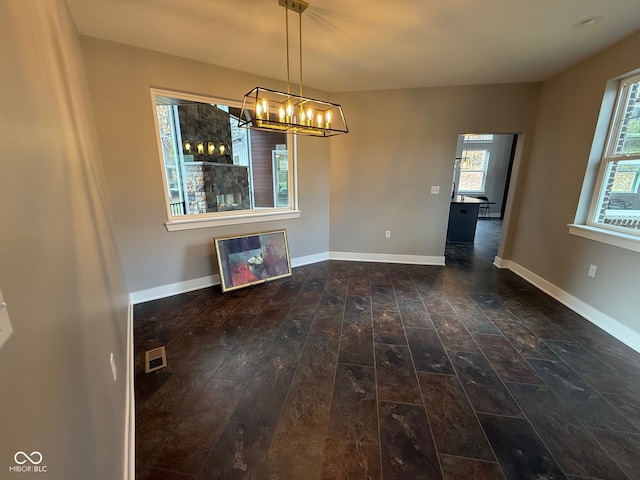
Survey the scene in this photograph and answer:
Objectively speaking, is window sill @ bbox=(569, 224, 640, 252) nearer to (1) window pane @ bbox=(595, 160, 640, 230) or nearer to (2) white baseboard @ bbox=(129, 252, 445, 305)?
(1) window pane @ bbox=(595, 160, 640, 230)

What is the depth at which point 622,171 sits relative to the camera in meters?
2.55

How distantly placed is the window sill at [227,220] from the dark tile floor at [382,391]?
2.74 ft

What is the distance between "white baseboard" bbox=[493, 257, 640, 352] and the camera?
2.27 metres

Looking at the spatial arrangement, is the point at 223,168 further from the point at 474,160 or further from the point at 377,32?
the point at 474,160

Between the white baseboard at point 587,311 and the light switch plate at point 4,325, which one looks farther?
the white baseboard at point 587,311

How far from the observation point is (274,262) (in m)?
3.61

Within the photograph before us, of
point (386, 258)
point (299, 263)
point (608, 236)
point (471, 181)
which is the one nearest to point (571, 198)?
point (608, 236)

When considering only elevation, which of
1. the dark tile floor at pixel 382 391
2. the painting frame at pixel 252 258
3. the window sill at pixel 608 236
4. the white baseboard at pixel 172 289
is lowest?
the dark tile floor at pixel 382 391

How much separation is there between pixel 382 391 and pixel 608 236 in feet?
8.61

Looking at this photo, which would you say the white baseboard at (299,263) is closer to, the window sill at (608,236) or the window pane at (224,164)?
the window pane at (224,164)

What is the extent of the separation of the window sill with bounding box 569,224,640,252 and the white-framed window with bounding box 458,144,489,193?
6527 millimetres

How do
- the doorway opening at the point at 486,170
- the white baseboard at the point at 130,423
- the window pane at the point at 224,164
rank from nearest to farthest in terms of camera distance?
the white baseboard at the point at 130,423, the window pane at the point at 224,164, the doorway opening at the point at 486,170

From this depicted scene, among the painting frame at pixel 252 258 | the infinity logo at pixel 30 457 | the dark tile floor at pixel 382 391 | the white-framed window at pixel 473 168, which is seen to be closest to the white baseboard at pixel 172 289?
the dark tile floor at pixel 382 391

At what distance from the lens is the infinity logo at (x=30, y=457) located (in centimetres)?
45
